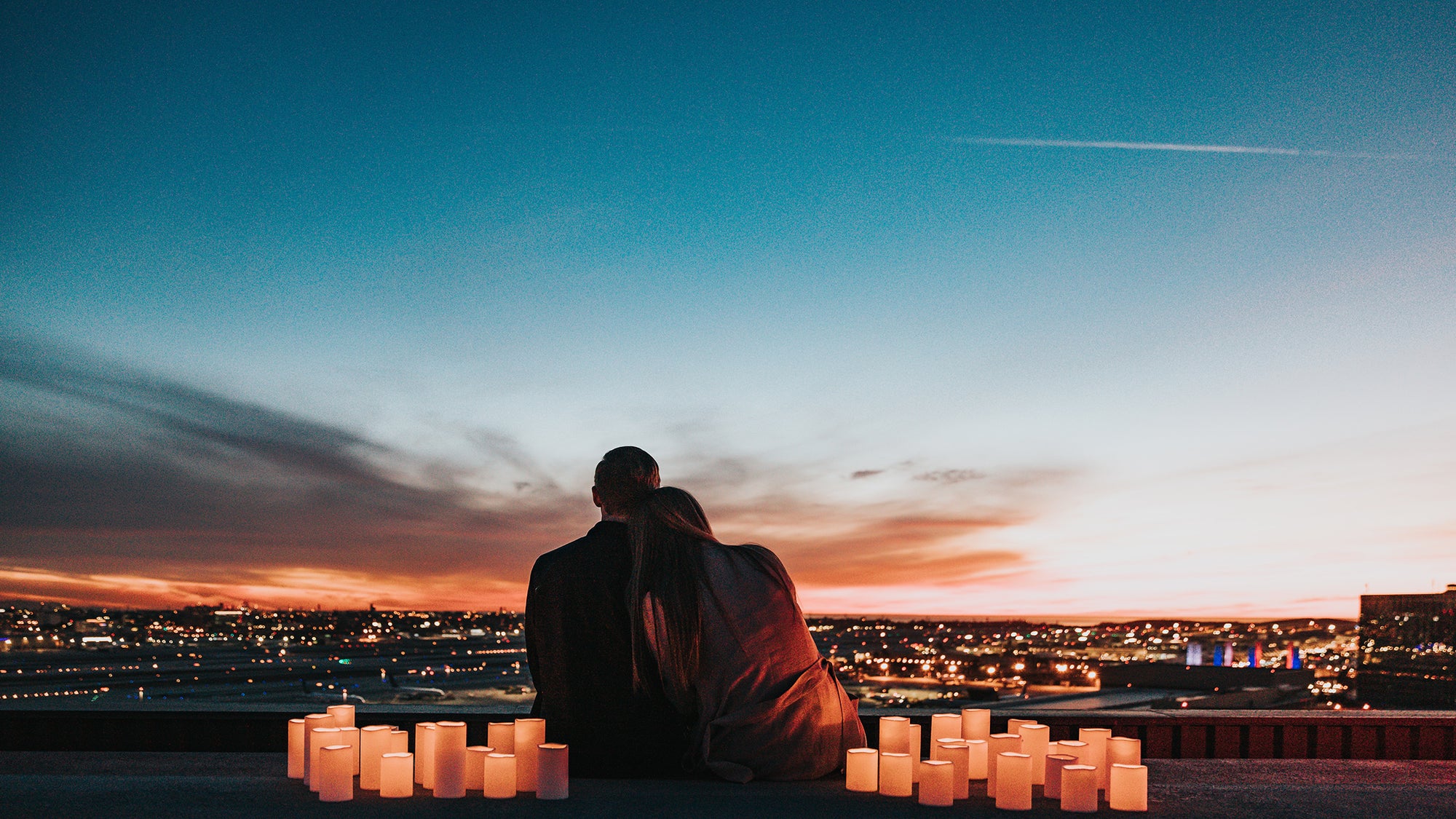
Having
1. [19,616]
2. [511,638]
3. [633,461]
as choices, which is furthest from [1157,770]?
[19,616]

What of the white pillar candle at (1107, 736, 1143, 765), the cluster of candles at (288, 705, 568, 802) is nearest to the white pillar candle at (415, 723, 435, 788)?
the cluster of candles at (288, 705, 568, 802)

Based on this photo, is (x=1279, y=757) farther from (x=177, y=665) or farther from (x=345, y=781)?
(x=177, y=665)

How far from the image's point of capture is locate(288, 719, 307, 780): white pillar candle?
4242mm

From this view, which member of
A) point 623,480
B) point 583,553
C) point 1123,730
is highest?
point 623,480

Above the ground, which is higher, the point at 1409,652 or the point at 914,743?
the point at 914,743

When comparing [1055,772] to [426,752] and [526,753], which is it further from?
[426,752]

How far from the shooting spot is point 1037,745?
14.2 feet

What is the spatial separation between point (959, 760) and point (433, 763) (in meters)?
1.96

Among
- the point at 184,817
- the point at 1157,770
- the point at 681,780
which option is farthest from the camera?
the point at 1157,770

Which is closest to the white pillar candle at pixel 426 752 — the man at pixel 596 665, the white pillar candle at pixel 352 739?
the white pillar candle at pixel 352 739

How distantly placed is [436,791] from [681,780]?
0.93 metres

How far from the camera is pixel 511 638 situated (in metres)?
120

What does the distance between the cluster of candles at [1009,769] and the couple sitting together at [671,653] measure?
29 cm

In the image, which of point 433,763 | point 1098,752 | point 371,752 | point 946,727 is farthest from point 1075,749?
point 371,752
